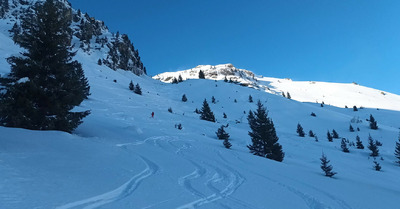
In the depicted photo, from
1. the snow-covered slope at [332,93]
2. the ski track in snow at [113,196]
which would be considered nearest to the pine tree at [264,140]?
the ski track in snow at [113,196]

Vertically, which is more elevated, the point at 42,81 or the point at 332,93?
the point at 332,93

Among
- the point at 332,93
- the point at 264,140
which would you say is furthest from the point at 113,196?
the point at 332,93

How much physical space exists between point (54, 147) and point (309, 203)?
7.96 meters

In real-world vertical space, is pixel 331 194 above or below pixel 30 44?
below

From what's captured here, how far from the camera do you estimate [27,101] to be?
8.67m

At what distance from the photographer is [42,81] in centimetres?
966

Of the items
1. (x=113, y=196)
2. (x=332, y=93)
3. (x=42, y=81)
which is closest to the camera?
(x=113, y=196)

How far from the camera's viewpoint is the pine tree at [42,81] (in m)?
8.84

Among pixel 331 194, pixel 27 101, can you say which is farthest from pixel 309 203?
pixel 27 101

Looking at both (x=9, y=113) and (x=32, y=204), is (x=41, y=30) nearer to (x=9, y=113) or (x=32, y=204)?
(x=9, y=113)

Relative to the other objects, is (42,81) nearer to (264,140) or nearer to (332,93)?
(264,140)

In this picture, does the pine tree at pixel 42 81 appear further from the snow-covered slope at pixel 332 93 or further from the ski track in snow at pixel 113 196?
the snow-covered slope at pixel 332 93

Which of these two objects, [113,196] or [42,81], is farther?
[42,81]

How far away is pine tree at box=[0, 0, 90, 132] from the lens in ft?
29.0
